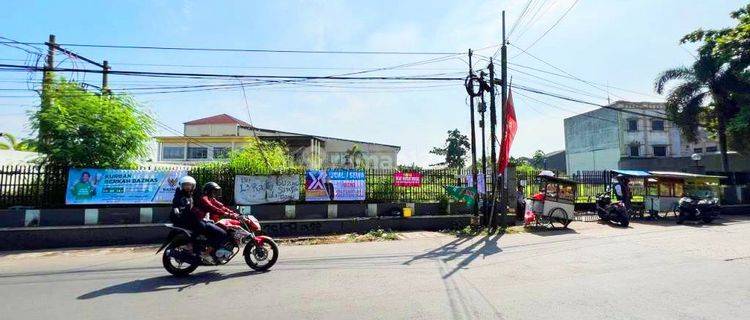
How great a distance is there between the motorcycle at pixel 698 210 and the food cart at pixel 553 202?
4.52 m

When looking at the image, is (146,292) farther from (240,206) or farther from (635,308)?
(240,206)

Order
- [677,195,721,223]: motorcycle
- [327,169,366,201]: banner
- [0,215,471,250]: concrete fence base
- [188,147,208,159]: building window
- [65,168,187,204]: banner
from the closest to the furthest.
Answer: [0,215,471,250]: concrete fence base, [65,168,187,204]: banner, [327,169,366,201]: banner, [677,195,721,223]: motorcycle, [188,147,208,159]: building window

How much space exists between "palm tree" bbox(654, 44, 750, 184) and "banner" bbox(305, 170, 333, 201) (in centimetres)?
2145

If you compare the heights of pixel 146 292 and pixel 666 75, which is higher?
pixel 666 75

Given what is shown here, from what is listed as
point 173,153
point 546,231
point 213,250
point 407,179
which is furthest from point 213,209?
point 173,153

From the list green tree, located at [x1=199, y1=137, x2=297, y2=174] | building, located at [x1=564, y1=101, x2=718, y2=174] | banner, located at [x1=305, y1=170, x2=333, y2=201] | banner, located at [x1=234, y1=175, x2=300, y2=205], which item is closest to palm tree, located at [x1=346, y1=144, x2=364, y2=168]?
green tree, located at [x1=199, y1=137, x2=297, y2=174]

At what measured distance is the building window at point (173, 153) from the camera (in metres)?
44.7

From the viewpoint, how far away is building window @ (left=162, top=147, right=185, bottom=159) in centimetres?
4466

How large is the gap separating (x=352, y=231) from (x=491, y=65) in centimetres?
733

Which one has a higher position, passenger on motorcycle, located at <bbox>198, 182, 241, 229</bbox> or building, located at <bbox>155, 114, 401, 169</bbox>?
building, located at <bbox>155, 114, 401, 169</bbox>

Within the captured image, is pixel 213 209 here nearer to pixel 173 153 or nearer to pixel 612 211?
pixel 612 211

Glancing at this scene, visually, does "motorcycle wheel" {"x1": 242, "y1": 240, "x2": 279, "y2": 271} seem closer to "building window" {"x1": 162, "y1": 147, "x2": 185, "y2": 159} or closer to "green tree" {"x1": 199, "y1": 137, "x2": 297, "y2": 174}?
"green tree" {"x1": 199, "y1": 137, "x2": 297, "y2": 174}

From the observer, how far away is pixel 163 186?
43.8 feet

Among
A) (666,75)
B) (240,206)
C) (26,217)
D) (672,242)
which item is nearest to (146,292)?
(240,206)
